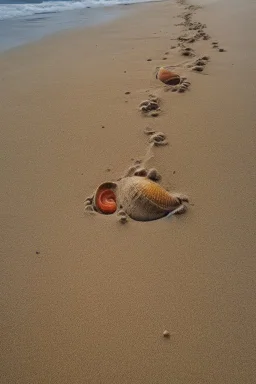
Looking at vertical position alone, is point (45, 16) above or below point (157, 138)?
above

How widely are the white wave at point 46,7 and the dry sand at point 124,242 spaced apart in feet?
15.3

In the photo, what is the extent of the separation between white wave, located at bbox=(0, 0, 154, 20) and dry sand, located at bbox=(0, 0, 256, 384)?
4651mm

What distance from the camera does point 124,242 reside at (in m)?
2.38

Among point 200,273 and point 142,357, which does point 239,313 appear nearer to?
point 200,273

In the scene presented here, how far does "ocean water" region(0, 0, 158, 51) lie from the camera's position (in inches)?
258

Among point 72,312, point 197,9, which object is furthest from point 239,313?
point 197,9

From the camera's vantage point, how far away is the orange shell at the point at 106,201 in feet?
8.52

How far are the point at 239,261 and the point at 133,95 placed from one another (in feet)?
8.11

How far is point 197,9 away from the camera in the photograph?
733 centimetres

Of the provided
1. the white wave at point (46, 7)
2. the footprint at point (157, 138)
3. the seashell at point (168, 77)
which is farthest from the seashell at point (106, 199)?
the white wave at point (46, 7)

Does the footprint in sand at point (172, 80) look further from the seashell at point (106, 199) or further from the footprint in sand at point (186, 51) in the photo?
the seashell at point (106, 199)

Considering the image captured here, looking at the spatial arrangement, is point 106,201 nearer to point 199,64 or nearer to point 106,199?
point 106,199

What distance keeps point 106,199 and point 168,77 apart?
7.13 ft

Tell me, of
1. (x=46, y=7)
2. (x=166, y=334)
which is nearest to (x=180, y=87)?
(x=166, y=334)
